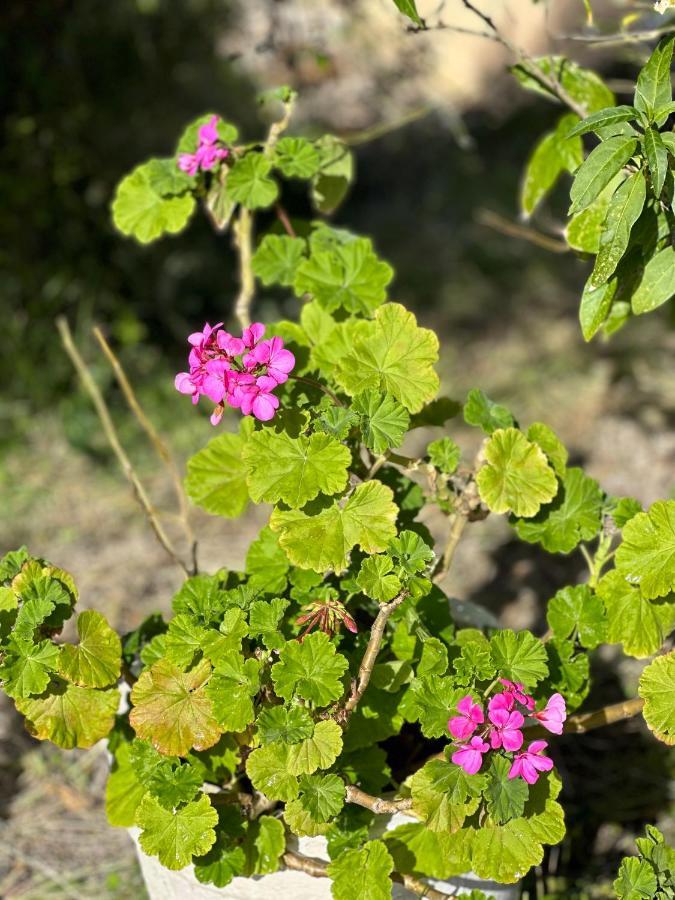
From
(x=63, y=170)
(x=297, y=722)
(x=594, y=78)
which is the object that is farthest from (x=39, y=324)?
(x=297, y=722)

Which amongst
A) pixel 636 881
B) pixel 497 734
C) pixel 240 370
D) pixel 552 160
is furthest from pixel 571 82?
pixel 636 881

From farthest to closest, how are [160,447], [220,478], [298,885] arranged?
[160,447] < [220,478] < [298,885]

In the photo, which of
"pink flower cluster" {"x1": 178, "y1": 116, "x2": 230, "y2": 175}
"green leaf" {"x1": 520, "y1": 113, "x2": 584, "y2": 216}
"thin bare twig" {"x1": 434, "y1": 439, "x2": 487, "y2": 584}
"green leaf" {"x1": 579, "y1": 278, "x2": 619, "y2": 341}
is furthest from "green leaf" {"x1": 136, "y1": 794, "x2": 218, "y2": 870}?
"green leaf" {"x1": 520, "y1": 113, "x2": 584, "y2": 216}

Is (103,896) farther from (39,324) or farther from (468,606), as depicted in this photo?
(39,324)

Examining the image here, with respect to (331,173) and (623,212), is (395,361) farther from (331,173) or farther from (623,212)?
(331,173)

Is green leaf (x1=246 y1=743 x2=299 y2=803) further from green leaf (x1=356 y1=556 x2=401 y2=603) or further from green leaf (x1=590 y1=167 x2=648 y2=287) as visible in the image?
green leaf (x1=590 y1=167 x2=648 y2=287)

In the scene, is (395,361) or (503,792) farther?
(395,361)
